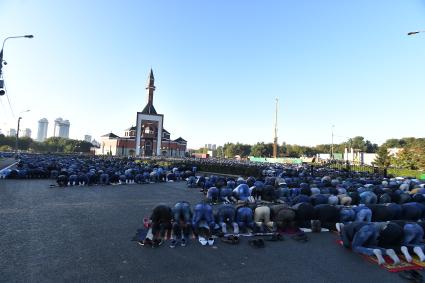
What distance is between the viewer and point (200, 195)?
21797 millimetres

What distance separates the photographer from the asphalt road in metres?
7.48

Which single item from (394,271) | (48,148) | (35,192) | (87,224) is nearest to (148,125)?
(48,148)

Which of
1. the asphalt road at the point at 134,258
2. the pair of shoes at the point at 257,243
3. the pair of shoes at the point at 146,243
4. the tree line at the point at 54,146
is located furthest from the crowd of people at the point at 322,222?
the tree line at the point at 54,146

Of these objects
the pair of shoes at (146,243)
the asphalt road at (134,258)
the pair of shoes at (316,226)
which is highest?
the pair of shoes at (316,226)

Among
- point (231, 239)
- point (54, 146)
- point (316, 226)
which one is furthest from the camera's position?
point (54, 146)

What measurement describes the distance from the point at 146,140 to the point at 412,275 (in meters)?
98.2

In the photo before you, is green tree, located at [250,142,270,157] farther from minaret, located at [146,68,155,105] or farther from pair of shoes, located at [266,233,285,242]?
pair of shoes, located at [266,233,285,242]

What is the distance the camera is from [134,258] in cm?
855

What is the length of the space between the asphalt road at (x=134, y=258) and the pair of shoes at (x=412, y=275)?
0.23 metres

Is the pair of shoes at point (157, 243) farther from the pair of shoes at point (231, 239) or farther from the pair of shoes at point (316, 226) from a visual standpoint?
the pair of shoes at point (316, 226)

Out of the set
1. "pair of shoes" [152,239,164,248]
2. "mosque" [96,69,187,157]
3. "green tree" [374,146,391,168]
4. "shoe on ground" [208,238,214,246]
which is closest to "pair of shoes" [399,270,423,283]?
"shoe on ground" [208,238,214,246]

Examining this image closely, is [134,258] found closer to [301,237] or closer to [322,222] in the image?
[301,237]

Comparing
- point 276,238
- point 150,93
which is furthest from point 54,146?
point 276,238

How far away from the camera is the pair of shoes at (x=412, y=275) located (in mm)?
7591
